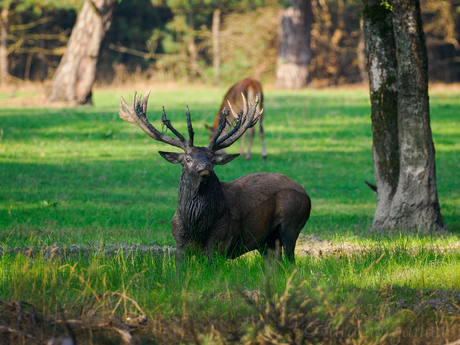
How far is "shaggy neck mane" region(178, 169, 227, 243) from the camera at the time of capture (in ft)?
19.0

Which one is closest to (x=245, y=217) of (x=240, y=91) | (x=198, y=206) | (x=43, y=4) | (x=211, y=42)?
(x=198, y=206)

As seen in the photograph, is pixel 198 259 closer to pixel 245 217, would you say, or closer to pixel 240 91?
pixel 245 217

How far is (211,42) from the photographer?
37406 mm

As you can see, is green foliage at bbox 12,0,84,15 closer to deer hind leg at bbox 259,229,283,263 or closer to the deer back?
the deer back

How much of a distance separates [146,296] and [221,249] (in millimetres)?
1303

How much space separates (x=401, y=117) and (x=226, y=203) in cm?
356

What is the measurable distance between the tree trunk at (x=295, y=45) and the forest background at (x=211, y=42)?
492 cm

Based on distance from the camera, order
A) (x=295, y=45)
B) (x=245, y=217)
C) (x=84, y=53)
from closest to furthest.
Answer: (x=245, y=217) → (x=84, y=53) → (x=295, y=45)

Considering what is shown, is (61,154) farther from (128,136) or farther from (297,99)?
(297,99)

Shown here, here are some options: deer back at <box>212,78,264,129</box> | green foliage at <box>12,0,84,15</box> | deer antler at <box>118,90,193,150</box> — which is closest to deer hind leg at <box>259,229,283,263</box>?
deer antler at <box>118,90,193,150</box>

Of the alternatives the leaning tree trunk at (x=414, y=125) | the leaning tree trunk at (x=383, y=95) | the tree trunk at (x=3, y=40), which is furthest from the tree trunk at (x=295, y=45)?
the leaning tree trunk at (x=414, y=125)

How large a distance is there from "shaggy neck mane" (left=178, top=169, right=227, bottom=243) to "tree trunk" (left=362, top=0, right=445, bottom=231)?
3683 mm

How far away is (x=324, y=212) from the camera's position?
10.2m

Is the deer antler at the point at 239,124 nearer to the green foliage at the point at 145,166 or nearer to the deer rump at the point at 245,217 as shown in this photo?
the deer rump at the point at 245,217
